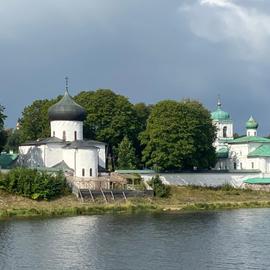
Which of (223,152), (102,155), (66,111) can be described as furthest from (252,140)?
(66,111)

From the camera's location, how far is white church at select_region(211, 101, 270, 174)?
6314 centimetres

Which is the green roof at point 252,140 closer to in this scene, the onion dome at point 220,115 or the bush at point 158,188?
the onion dome at point 220,115

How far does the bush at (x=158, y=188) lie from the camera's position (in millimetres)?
49906

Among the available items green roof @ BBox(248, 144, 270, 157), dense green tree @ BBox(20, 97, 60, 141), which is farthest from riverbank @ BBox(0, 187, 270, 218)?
dense green tree @ BBox(20, 97, 60, 141)

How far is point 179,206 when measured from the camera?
47.9m

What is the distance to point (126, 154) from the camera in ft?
190

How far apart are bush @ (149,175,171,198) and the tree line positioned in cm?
405

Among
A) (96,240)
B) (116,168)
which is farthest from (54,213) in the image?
(116,168)

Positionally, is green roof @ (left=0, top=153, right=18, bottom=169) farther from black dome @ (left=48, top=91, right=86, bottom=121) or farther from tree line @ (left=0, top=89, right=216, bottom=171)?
black dome @ (left=48, top=91, right=86, bottom=121)

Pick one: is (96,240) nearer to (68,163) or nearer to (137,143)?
(68,163)

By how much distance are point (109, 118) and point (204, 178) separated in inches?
387

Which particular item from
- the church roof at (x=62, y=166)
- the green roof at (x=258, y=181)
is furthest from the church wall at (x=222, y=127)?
the church roof at (x=62, y=166)

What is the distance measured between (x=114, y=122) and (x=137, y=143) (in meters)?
3.14

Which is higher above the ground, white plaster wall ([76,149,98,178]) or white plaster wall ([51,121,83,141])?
white plaster wall ([51,121,83,141])
